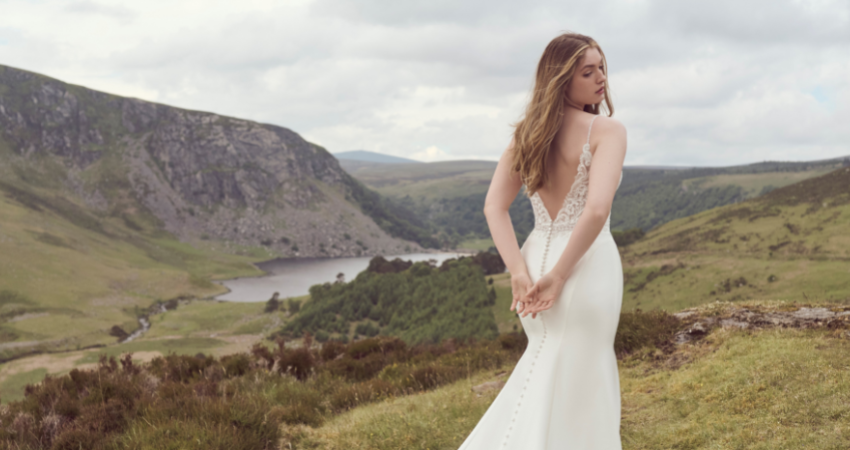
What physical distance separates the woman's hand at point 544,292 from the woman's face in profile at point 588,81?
3.84ft

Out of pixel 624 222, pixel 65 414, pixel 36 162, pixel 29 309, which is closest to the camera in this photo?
pixel 65 414

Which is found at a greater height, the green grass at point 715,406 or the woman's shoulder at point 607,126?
the woman's shoulder at point 607,126

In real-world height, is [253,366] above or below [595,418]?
below

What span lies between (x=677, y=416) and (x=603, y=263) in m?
2.78

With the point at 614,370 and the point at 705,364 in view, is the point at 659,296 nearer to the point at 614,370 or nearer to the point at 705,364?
the point at 705,364

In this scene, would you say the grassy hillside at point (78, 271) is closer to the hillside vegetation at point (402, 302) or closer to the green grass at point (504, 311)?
the hillside vegetation at point (402, 302)

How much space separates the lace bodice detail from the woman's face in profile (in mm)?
209

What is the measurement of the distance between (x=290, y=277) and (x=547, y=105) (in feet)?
467

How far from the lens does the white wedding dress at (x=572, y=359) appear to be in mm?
2990

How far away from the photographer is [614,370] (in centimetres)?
325

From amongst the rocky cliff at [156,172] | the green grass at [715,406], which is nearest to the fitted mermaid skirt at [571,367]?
the green grass at [715,406]

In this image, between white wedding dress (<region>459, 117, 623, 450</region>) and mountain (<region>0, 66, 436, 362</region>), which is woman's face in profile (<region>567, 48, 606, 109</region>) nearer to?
white wedding dress (<region>459, 117, 623, 450</region>)

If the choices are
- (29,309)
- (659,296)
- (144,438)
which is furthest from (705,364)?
(29,309)

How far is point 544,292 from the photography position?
295cm
